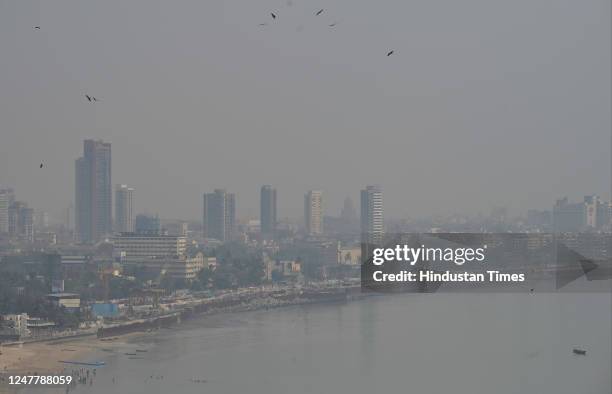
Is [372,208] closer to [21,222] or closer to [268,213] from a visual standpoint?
[268,213]

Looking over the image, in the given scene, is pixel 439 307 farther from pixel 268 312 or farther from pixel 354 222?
pixel 354 222

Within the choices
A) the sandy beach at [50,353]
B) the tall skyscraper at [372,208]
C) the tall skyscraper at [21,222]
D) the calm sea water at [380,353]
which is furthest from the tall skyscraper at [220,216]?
the sandy beach at [50,353]

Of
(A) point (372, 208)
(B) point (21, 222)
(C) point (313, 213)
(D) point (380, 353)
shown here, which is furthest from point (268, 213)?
(D) point (380, 353)

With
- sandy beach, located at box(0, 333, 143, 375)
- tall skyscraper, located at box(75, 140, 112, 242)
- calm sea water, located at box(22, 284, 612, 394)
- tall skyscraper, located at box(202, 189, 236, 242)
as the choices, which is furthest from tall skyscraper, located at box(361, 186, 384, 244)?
sandy beach, located at box(0, 333, 143, 375)

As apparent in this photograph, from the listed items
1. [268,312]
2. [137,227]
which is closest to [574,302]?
[268,312]

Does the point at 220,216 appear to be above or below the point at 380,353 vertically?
above

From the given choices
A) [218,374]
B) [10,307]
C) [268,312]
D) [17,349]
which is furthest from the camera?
[268,312]

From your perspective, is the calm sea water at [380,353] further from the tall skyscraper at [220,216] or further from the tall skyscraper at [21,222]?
the tall skyscraper at [220,216]
